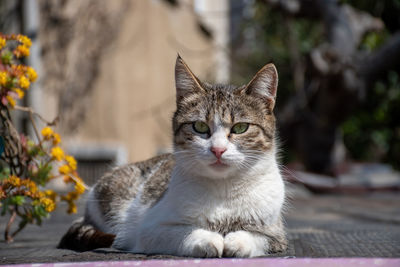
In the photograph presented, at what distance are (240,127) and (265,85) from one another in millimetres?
267

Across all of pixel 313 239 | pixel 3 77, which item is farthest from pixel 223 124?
pixel 3 77

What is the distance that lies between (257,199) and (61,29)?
23.4 ft

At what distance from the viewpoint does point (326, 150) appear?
805 cm

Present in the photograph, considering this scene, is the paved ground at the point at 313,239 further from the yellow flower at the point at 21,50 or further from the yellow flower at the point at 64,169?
the yellow flower at the point at 21,50

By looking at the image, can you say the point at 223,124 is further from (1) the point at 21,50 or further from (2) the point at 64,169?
(1) the point at 21,50

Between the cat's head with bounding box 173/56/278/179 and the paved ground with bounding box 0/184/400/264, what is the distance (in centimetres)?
44

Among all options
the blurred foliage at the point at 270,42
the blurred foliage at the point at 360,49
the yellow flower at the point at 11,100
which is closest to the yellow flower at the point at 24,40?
the yellow flower at the point at 11,100

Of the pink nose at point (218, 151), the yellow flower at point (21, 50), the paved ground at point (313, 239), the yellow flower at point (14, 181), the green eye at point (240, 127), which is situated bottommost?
the paved ground at point (313, 239)

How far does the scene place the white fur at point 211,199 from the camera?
218 centimetres

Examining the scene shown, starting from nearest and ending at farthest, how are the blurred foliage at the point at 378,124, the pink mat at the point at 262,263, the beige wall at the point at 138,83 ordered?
1. the pink mat at the point at 262,263
2. the blurred foliage at the point at 378,124
3. the beige wall at the point at 138,83

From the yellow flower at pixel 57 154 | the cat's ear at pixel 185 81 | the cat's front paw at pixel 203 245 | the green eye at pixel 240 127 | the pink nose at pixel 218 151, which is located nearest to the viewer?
the cat's front paw at pixel 203 245

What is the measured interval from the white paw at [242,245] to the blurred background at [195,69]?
14.7 ft

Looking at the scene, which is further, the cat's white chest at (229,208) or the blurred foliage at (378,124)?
the blurred foliage at (378,124)

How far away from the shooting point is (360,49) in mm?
7965
